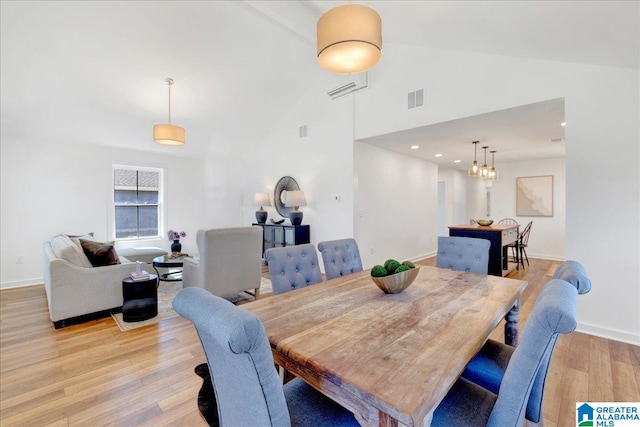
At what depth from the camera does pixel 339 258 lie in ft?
7.72

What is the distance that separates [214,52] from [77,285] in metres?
3.43

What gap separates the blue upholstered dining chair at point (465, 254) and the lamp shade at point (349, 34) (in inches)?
65.9

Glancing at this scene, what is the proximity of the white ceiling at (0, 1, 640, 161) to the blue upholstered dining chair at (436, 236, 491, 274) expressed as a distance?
190cm

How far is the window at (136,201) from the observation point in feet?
18.7

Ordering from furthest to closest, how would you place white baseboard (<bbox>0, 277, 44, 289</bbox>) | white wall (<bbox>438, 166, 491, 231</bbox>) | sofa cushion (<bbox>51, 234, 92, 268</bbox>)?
white wall (<bbox>438, 166, 491, 231</bbox>) → white baseboard (<bbox>0, 277, 44, 289</bbox>) → sofa cushion (<bbox>51, 234, 92, 268</bbox>)

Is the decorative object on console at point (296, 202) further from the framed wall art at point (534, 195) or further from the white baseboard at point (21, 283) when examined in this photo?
the framed wall art at point (534, 195)

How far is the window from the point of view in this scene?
5.69m

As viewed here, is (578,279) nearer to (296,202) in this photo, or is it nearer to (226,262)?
(226,262)

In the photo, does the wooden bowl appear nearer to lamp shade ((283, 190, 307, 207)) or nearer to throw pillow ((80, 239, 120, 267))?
throw pillow ((80, 239, 120, 267))

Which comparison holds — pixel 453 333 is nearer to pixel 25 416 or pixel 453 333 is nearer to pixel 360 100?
pixel 25 416

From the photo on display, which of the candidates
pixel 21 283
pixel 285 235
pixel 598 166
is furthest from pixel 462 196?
pixel 21 283

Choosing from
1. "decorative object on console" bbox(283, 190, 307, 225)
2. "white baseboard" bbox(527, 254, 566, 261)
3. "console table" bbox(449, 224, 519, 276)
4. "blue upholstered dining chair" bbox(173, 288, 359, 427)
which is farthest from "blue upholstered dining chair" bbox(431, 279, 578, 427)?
"white baseboard" bbox(527, 254, 566, 261)

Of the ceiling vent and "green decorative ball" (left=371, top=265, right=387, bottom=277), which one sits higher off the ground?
the ceiling vent

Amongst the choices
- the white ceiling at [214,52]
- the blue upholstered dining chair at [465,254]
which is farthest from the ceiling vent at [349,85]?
the blue upholstered dining chair at [465,254]
